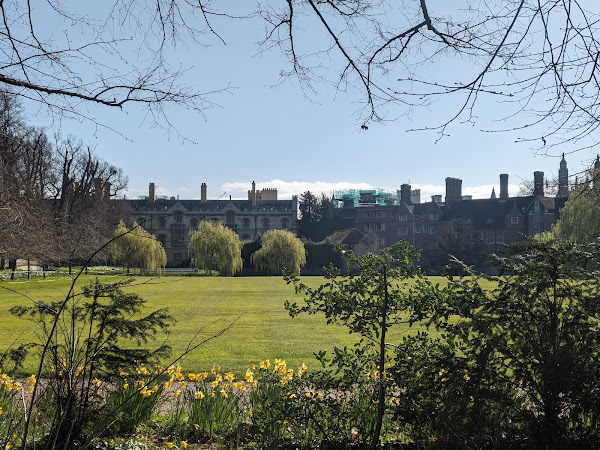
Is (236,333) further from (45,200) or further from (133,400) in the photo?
(45,200)

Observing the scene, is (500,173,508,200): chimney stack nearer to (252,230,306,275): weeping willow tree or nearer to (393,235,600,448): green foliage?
(252,230,306,275): weeping willow tree

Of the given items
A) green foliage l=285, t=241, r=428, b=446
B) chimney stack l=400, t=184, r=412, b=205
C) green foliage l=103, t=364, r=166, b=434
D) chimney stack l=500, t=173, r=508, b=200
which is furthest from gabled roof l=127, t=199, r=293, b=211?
green foliage l=285, t=241, r=428, b=446

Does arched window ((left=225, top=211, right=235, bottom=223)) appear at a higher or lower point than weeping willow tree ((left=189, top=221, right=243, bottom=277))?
higher

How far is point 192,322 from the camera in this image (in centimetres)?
1406

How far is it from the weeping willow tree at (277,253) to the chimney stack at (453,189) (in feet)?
70.3

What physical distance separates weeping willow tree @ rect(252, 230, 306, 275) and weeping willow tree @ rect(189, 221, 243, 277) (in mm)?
1699

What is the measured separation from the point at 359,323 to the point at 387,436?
1.15 metres

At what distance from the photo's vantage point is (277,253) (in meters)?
44.5

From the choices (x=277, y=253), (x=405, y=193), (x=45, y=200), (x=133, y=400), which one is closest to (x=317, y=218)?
(x=405, y=193)

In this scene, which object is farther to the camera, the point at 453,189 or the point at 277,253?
the point at 453,189

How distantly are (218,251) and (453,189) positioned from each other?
27.5 metres

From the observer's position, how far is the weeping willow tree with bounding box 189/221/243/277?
145 ft

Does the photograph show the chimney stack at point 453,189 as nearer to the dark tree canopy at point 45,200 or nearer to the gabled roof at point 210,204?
the gabled roof at point 210,204

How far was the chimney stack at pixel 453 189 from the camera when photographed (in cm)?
5975
